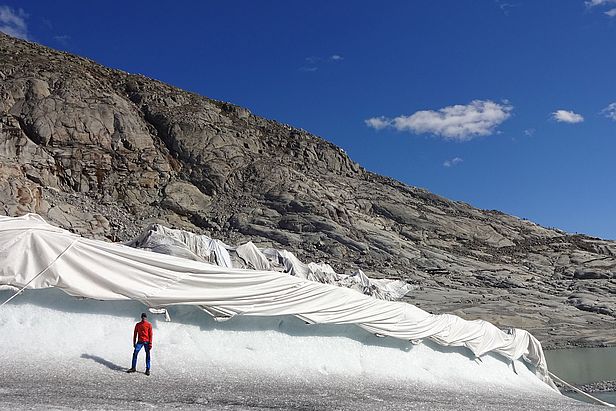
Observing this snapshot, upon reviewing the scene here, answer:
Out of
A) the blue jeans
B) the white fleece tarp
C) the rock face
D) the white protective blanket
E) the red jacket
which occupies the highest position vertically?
the rock face

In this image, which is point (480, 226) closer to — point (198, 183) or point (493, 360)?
point (198, 183)

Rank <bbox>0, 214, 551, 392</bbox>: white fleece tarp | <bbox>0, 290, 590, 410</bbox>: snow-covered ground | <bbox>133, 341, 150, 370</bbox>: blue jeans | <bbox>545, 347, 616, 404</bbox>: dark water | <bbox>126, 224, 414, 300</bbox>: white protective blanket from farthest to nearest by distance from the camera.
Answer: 1. <bbox>545, 347, 616, 404</bbox>: dark water
2. <bbox>126, 224, 414, 300</bbox>: white protective blanket
3. <bbox>0, 214, 551, 392</bbox>: white fleece tarp
4. <bbox>133, 341, 150, 370</bbox>: blue jeans
5. <bbox>0, 290, 590, 410</bbox>: snow-covered ground

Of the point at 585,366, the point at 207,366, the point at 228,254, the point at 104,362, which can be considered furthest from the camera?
the point at 585,366

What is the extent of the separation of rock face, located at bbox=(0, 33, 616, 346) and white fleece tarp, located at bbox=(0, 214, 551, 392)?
20.9 metres

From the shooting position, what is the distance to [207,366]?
40.9 feet

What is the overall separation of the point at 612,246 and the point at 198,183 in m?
42.5

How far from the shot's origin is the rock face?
4131cm

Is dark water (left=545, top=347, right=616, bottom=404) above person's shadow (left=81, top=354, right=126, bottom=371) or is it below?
above

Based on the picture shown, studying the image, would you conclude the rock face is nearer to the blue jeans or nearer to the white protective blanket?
the white protective blanket

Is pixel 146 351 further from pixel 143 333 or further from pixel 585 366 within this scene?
pixel 585 366

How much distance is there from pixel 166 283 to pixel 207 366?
202cm

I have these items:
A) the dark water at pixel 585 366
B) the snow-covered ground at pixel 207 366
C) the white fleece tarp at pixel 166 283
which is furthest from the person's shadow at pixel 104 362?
the dark water at pixel 585 366

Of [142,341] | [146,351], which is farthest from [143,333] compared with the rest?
[146,351]

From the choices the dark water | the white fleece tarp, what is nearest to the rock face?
the dark water
